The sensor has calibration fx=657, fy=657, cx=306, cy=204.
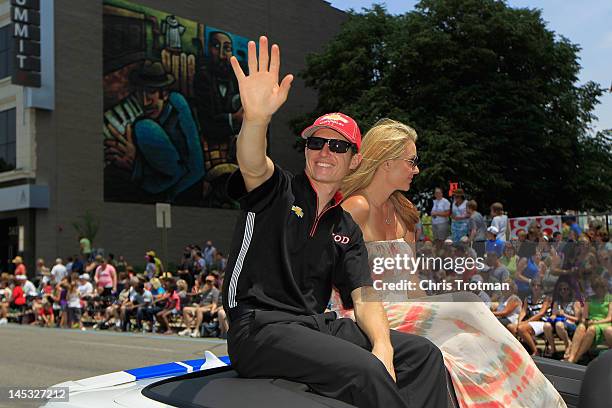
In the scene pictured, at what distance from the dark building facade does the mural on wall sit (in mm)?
52

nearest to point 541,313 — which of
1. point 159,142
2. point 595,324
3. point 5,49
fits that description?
point 595,324

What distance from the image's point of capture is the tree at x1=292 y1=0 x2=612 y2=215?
1072 inches

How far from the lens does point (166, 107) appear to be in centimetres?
3253

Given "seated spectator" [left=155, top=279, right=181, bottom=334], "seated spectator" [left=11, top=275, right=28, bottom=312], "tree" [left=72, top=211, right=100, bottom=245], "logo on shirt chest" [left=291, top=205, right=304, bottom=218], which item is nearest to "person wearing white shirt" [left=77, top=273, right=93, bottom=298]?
"seated spectator" [left=11, top=275, right=28, bottom=312]

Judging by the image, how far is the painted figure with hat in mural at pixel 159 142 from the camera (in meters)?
31.0

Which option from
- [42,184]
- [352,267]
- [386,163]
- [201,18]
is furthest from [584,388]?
[201,18]

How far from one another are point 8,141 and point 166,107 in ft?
24.3

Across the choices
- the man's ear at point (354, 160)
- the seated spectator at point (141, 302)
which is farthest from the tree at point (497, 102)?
the man's ear at point (354, 160)

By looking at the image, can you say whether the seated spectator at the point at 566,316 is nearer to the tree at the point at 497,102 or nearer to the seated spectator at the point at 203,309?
the seated spectator at the point at 203,309

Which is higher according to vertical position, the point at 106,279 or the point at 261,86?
the point at 261,86

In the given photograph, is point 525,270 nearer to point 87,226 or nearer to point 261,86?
point 261,86

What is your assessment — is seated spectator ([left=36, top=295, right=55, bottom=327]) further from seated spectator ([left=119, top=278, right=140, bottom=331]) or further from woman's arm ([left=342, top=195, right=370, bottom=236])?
woman's arm ([left=342, top=195, right=370, bottom=236])

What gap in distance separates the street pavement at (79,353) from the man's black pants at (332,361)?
5.80 m

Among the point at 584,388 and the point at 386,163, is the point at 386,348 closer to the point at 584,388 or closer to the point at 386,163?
the point at 584,388
